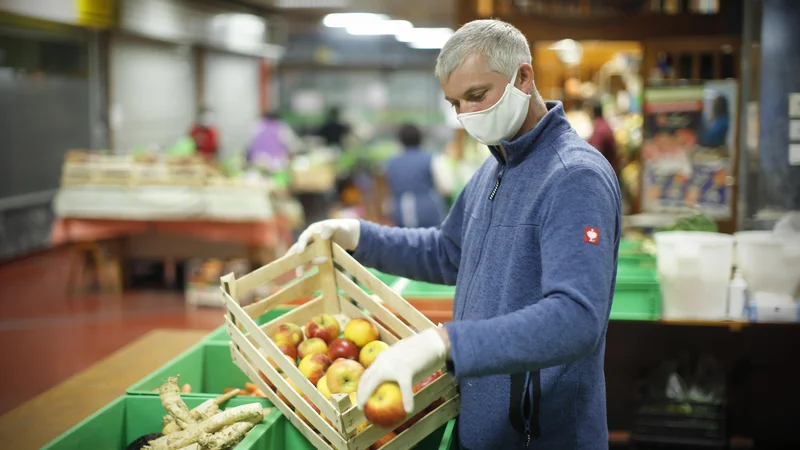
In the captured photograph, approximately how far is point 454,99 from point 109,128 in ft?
36.8

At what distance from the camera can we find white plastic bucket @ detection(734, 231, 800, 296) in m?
3.86

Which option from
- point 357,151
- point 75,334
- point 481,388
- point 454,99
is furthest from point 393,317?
point 357,151

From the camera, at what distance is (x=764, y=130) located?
4.51 meters

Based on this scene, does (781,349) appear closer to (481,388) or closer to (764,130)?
(764,130)

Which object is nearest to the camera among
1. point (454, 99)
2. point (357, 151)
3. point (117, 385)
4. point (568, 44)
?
point (454, 99)

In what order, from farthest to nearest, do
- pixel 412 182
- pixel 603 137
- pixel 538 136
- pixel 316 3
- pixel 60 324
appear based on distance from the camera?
pixel 316 3 < pixel 603 137 < pixel 412 182 < pixel 60 324 < pixel 538 136

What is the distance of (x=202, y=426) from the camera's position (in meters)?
2.22

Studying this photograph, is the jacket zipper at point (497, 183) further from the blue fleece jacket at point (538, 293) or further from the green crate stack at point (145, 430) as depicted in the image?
the green crate stack at point (145, 430)

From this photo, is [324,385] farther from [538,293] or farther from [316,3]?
[316,3]

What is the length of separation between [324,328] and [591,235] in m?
1.07

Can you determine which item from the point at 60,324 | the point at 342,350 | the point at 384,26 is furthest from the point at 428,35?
the point at 342,350

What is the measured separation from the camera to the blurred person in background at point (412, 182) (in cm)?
→ 840

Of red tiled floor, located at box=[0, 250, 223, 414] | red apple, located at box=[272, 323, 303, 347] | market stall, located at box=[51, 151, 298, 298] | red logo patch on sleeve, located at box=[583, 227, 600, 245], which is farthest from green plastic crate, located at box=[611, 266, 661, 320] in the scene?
market stall, located at box=[51, 151, 298, 298]

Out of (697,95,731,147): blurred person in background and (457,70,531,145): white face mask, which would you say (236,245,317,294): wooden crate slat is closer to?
(457,70,531,145): white face mask
